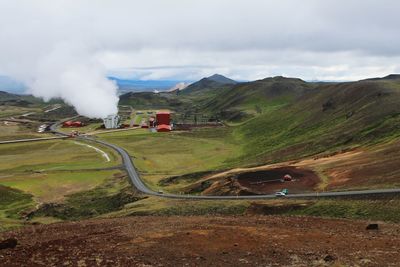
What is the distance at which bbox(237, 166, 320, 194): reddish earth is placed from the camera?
224 ft

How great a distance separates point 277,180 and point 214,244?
140 feet

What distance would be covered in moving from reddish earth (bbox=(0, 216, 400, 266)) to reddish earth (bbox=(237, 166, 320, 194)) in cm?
2573

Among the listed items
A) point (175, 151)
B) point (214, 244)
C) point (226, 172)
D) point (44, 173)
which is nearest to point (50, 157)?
point (44, 173)

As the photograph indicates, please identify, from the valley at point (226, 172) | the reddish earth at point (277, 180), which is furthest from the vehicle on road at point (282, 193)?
the reddish earth at point (277, 180)

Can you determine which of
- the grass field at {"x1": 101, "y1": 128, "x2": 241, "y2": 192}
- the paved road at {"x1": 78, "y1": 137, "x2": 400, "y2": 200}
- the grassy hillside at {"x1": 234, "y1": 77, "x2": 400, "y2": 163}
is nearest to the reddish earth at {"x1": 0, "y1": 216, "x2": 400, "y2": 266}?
the paved road at {"x1": 78, "y1": 137, "x2": 400, "y2": 200}

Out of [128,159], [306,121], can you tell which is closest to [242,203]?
[128,159]

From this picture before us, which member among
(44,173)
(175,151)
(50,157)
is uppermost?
(175,151)

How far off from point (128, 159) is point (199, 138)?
55204 millimetres

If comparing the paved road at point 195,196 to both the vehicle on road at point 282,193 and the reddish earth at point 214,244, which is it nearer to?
the vehicle on road at point 282,193

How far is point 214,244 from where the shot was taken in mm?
33625

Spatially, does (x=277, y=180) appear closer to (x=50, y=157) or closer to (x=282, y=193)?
(x=282, y=193)

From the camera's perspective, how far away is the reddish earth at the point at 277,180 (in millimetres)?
68375

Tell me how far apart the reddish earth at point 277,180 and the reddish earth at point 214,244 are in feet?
84.4

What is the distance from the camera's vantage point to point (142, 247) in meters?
33.6
